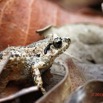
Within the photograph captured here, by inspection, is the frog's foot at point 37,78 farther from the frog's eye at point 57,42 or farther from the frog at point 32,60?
the frog's eye at point 57,42

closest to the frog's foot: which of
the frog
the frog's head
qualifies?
the frog

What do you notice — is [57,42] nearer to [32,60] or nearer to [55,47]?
[55,47]

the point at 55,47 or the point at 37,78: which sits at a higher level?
the point at 55,47

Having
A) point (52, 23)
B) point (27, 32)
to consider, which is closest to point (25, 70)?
point (27, 32)

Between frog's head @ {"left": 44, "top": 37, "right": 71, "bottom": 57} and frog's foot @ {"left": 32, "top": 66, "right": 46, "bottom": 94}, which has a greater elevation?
frog's head @ {"left": 44, "top": 37, "right": 71, "bottom": 57}

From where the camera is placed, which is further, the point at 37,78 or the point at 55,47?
the point at 55,47

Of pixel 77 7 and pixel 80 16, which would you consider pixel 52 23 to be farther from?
pixel 77 7

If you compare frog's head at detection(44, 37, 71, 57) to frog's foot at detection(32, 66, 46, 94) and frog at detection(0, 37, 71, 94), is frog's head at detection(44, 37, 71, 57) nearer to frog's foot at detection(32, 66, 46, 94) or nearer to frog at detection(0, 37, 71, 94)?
frog at detection(0, 37, 71, 94)

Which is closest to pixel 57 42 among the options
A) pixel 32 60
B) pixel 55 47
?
pixel 55 47
